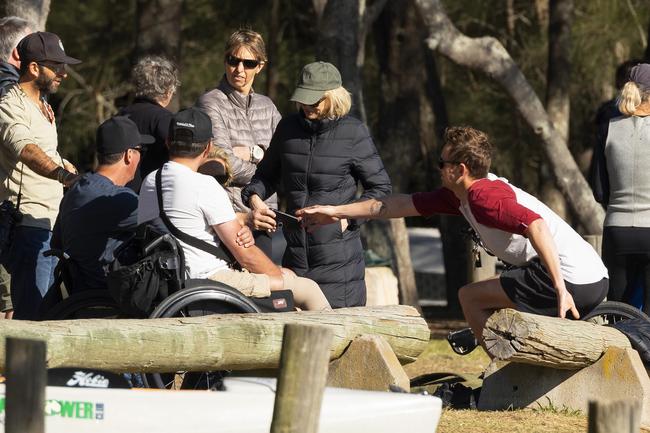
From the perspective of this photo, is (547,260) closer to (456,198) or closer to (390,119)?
(456,198)

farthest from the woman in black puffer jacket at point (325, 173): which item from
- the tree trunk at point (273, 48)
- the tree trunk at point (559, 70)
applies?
the tree trunk at point (273, 48)

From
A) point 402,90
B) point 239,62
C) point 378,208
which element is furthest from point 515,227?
point 402,90

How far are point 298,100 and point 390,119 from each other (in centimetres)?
817

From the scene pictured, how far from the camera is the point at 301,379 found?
14.5 ft

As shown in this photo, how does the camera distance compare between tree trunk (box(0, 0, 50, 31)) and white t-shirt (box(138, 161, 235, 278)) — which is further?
tree trunk (box(0, 0, 50, 31))

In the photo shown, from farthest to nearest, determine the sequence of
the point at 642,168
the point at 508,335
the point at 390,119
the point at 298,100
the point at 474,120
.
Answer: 1. the point at 474,120
2. the point at 390,119
3. the point at 642,168
4. the point at 298,100
5. the point at 508,335

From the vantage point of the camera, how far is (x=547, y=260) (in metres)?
6.61

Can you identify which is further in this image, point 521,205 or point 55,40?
point 55,40

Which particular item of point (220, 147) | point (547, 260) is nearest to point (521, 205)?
point (547, 260)

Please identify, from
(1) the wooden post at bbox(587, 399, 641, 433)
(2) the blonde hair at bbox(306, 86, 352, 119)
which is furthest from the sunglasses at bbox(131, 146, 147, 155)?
(1) the wooden post at bbox(587, 399, 641, 433)

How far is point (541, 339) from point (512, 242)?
557 millimetres

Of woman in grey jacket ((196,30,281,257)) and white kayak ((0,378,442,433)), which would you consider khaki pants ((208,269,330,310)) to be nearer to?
woman in grey jacket ((196,30,281,257))

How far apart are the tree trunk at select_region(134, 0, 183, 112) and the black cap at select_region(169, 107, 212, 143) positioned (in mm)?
5993

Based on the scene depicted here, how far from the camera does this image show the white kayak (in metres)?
4.95
